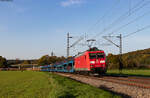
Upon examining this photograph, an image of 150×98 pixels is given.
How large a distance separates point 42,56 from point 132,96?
113 metres

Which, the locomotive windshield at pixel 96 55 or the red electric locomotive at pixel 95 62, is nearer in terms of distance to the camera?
the red electric locomotive at pixel 95 62

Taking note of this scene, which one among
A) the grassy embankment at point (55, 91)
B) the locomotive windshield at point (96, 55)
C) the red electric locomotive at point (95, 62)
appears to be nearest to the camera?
the grassy embankment at point (55, 91)

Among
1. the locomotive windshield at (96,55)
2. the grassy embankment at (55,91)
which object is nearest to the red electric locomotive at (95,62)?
the locomotive windshield at (96,55)

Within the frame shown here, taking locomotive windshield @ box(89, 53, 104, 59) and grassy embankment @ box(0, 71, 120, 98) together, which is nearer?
grassy embankment @ box(0, 71, 120, 98)

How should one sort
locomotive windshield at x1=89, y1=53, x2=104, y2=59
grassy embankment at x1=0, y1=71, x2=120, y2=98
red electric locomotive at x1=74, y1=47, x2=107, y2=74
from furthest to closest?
locomotive windshield at x1=89, y1=53, x2=104, y2=59 → red electric locomotive at x1=74, y1=47, x2=107, y2=74 → grassy embankment at x1=0, y1=71, x2=120, y2=98

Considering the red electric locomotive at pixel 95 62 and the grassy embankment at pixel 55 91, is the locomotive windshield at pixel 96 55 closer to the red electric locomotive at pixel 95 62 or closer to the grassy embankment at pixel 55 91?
the red electric locomotive at pixel 95 62

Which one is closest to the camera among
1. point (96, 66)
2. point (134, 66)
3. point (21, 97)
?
point (21, 97)

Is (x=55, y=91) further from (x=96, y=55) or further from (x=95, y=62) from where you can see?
(x=96, y=55)

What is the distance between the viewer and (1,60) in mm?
118938

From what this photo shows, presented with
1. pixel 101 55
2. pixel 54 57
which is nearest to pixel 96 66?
pixel 101 55

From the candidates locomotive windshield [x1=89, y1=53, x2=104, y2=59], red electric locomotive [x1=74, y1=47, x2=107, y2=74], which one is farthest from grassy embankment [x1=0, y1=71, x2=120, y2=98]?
locomotive windshield [x1=89, y1=53, x2=104, y2=59]

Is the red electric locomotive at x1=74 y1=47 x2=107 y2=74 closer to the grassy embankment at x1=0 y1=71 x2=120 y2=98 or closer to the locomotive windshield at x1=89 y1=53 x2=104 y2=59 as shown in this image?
A: the locomotive windshield at x1=89 y1=53 x2=104 y2=59

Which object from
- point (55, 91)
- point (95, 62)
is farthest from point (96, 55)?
point (55, 91)

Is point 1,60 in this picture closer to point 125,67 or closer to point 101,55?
point 125,67
